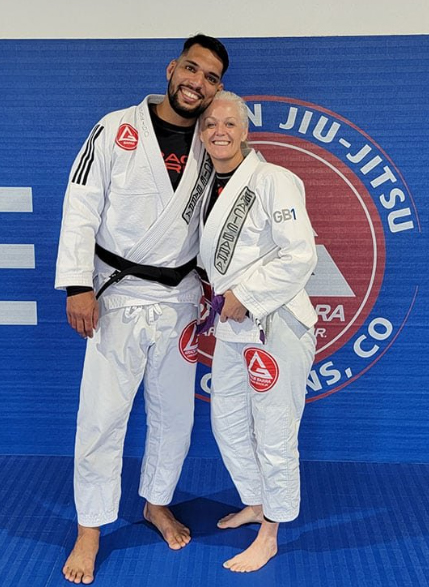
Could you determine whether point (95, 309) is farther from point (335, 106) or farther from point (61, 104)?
point (335, 106)

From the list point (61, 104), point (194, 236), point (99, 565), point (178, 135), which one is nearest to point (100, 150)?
point (178, 135)

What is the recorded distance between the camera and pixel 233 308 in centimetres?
207

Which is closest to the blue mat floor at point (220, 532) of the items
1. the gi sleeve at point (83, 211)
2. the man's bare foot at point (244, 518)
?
the man's bare foot at point (244, 518)

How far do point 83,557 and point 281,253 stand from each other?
1.22 m

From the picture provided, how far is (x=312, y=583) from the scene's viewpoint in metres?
2.14

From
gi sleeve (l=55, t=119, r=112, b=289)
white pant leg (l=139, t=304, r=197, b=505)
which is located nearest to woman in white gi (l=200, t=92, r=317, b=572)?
white pant leg (l=139, t=304, r=197, b=505)

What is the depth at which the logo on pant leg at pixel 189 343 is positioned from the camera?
7.47 ft

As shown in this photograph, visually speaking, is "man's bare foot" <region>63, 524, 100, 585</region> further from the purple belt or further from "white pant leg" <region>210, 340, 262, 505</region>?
the purple belt

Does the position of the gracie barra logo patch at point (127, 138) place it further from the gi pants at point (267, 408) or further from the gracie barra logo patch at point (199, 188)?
the gi pants at point (267, 408)

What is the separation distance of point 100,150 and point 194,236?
0.43 metres

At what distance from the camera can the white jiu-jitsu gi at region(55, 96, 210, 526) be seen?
2086mm

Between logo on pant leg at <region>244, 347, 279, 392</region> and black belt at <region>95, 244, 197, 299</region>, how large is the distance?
1.17 ft

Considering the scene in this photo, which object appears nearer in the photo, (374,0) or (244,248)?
(244,248)

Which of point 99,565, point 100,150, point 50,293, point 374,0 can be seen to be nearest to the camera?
point 100,150
